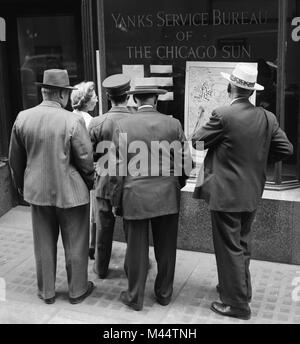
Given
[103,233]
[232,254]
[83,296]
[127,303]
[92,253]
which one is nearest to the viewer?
[232,254]

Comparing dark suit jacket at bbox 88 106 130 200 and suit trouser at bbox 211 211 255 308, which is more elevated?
dark suit jacket at bbox 88 106 130 200

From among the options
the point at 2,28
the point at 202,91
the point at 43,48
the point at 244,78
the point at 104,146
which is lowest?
the point at 104,146

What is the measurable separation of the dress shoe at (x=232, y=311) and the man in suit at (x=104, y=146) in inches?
47.8

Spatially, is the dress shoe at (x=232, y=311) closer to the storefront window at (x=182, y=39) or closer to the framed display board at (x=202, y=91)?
the storefront window at (x=182, y=39)

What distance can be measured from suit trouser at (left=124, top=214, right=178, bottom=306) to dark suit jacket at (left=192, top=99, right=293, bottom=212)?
476 mm

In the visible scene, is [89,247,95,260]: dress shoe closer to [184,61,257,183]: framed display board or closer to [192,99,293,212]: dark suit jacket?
[184,61,257,183]: framed display board

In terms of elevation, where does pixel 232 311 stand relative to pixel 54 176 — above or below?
below

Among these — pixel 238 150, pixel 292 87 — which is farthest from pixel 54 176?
pixel 292 87

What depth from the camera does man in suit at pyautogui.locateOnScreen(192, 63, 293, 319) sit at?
400 cm

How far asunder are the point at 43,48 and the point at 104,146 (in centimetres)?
257

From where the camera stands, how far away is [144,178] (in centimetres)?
418

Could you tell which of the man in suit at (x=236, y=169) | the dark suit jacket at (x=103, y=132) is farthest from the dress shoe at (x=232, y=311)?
the dark suit jacket at (x=103, y=132)

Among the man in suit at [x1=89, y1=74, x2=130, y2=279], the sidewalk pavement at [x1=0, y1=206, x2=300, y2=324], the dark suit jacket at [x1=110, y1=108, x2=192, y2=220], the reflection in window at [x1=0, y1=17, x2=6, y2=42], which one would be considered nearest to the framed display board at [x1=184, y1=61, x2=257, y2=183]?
the man in suit at [x1=89, y1=74, x2=130, y2=279]

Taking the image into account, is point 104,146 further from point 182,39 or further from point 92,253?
point 182,39
